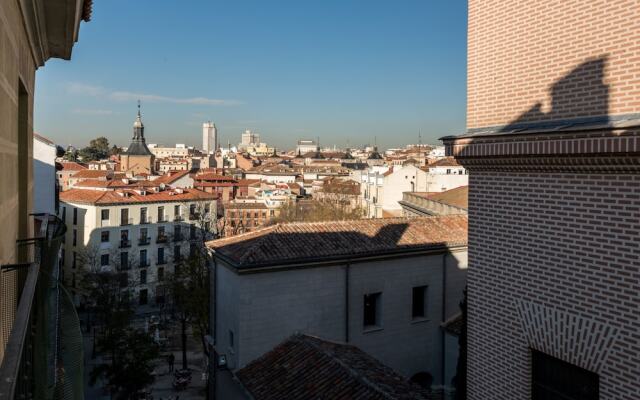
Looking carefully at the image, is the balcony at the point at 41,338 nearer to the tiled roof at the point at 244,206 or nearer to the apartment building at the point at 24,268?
the apartment building at the point at 24,268

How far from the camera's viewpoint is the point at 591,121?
15.9 ft

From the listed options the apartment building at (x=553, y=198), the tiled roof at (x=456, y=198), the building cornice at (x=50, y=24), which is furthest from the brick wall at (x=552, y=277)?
the tiled roof at (x=456, y=198)

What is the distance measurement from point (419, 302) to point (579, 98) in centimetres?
1354

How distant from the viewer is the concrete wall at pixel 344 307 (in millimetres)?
14469

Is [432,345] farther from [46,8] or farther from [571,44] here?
[46,8]

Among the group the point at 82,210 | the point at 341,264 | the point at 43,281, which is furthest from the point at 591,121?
the point at 82,210

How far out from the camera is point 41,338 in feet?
8.52

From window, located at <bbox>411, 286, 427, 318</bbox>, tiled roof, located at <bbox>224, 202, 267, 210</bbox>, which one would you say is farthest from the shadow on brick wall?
tiled roof, located at <bbox>224, 202, 267, 210</bbox>

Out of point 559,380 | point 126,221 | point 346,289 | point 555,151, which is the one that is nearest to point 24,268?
point 555,151

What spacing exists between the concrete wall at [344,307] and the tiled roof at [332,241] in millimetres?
399

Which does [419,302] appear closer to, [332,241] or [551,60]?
[332,241]

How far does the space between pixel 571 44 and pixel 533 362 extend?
10.3ft

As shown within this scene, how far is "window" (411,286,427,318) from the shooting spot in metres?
17.6

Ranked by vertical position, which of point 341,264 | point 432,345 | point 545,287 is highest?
point 545,287
